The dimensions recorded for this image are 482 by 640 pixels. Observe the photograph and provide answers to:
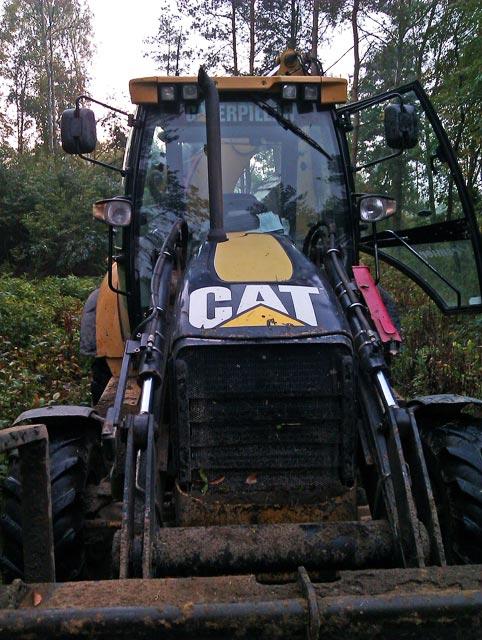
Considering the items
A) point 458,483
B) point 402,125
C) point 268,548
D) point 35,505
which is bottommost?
point 268,548

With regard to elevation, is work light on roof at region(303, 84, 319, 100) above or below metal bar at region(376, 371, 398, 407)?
above

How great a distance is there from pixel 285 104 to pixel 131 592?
3619mm

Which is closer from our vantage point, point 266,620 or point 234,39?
point 266,620

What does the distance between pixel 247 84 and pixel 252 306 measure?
2.09 metres

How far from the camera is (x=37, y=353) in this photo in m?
9.59

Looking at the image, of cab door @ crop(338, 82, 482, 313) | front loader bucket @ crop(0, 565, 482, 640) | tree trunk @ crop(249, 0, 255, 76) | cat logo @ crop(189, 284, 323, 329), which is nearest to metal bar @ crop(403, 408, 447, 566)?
front loader bucket @ crop(0, 565, 482, 640)

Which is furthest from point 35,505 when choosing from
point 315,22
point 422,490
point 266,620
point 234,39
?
point 234,39

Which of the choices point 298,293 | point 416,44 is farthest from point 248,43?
point 298,293

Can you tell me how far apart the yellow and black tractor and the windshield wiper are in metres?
0.15

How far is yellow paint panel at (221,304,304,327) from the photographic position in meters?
3.31

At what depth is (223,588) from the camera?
2.30 m

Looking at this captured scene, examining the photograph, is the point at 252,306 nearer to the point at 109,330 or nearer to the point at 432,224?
the point at 109,330

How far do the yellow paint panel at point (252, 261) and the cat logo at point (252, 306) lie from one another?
111 mm

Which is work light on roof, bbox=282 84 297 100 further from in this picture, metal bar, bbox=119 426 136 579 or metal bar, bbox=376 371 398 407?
metal bar, bbox=119 426 136 579
